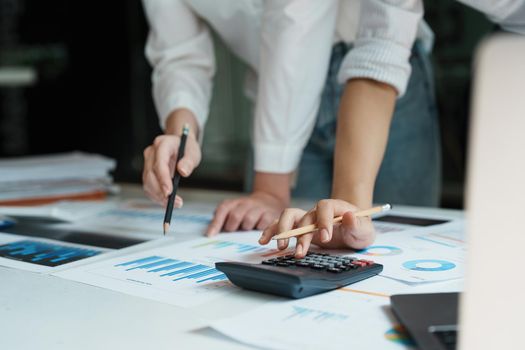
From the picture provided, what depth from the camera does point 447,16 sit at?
8.89 feet

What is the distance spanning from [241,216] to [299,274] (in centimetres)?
40

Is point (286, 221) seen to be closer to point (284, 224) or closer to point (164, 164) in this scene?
point (284, 224)

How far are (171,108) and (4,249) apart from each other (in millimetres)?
457

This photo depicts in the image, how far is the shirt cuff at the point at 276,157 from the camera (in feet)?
3.73

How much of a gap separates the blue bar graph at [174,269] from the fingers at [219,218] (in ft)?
0.55

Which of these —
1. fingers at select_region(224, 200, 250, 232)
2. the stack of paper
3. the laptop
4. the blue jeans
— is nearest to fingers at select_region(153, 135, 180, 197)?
fingers at select_region(224, 200, 250, 232)

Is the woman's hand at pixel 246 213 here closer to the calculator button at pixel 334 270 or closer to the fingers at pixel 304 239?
the fingers at pixel 304 239

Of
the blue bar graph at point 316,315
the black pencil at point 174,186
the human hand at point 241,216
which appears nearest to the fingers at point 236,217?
the human hand at point 241,216

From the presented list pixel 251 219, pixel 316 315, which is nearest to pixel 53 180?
pixel 251 219

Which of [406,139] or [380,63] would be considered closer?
[380,63]

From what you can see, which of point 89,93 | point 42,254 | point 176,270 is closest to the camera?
point 176,270

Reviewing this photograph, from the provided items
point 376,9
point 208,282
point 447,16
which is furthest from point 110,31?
point 208,282

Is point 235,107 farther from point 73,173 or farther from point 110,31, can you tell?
point 73,173

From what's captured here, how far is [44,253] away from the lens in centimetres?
89
